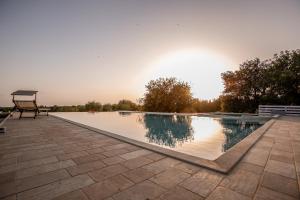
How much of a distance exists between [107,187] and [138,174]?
0.45 meters

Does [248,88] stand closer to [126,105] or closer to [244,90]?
[244,90]

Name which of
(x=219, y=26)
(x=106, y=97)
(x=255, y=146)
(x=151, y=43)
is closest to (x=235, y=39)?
(x=219, y=26)

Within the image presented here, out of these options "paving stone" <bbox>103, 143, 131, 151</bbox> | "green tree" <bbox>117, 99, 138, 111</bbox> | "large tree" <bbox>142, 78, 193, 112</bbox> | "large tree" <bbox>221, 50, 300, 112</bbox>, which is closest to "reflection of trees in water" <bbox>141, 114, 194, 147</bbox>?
"paving stone" <bbox>103, 143, 131, 151</bbox>

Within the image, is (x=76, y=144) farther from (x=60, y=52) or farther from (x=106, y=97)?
(x=106, y=97)

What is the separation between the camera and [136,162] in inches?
94.4

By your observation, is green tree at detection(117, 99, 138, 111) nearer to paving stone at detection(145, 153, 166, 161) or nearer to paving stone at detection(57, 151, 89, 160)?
paving stone at detection(57, 151, 89, 160)

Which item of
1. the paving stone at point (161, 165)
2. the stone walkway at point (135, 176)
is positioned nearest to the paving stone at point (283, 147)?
the stone walkway at point (135, 176)

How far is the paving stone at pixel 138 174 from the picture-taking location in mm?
1860

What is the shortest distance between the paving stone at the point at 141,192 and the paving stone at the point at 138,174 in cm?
14

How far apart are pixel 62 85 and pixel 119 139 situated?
15972 millimetres

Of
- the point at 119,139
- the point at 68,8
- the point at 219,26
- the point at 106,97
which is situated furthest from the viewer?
the point at 106,97

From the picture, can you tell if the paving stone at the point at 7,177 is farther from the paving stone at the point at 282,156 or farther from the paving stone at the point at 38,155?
the paving stone at the point at 282,156

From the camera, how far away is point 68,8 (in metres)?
8.24

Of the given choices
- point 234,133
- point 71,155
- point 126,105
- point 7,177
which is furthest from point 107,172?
point 126,105
